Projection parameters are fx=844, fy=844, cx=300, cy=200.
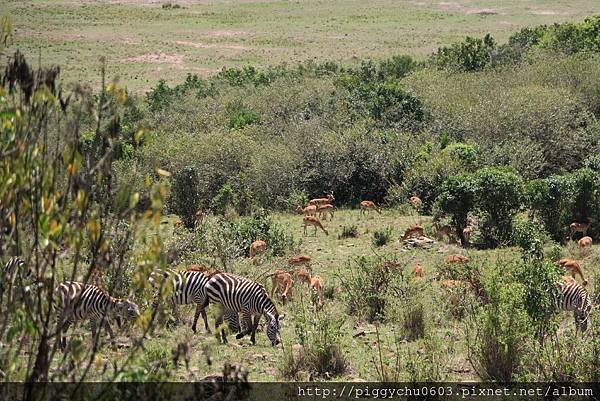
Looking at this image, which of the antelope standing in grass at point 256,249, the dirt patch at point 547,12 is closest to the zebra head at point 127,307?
the antelope standing in grass at point 256,249

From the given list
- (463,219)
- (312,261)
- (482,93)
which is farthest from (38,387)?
(482,93)

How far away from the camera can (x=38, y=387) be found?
512 cm

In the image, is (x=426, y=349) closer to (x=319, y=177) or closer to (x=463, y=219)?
(x=463, y=219)

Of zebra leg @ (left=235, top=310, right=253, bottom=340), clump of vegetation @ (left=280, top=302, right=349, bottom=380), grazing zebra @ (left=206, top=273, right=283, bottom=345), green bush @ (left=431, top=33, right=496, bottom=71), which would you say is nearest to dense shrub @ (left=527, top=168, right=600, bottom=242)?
zebra leg @ (left=235, top=310, right=253, bottom=340)

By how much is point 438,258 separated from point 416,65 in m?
28.1

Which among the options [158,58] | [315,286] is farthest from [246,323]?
[158,58]

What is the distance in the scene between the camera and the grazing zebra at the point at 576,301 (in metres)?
13.4

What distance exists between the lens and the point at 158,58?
63656 mm

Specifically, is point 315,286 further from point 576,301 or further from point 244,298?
point 576,301

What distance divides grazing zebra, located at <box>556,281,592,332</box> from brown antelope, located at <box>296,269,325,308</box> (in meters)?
4.10

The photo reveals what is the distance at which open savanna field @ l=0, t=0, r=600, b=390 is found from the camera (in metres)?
5.21

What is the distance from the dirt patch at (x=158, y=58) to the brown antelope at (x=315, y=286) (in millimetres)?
48177

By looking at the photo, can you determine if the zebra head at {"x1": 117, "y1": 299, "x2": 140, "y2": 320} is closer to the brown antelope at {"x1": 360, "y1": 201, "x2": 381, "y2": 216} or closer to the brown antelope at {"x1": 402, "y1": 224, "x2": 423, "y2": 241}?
the brown antelope at {"x1": 402, "y1": 224, "x2": 423, "y2": 241}

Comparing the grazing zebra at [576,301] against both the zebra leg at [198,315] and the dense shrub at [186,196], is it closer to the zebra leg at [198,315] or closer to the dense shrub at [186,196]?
the zebra leg at [198,315]
